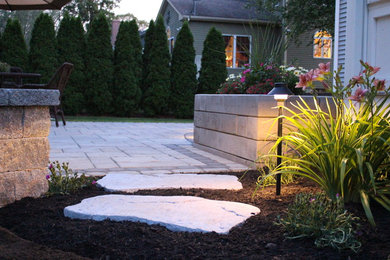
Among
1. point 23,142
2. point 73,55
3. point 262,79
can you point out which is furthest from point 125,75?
point 23,142

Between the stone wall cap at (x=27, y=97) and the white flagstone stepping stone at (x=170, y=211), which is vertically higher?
the stone wall cap at (x=27, y=97)

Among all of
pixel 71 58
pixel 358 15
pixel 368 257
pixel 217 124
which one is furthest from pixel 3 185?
pixel 71 58

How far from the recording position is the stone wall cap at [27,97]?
8.11 feet

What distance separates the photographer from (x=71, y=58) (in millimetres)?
11484

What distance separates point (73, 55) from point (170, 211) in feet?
32.8

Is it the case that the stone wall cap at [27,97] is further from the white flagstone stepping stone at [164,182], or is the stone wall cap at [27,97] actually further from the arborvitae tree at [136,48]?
the arborvitae tree at [136,48]

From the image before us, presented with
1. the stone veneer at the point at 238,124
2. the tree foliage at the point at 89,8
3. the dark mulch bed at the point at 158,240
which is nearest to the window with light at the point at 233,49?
the tree foliage at the point at 89,8

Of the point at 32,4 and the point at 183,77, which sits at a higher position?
the point at 32,4

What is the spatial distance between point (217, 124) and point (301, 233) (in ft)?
9.64

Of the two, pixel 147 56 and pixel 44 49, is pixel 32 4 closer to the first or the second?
pixel 44 49

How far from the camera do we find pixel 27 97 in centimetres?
256

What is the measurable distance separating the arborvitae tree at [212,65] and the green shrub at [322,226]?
34.6 feet

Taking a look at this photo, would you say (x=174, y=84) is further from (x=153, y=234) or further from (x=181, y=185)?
(x=153, y=234)

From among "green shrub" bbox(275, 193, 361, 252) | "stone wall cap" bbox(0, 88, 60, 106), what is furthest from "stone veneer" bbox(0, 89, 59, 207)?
"green shrub" bbox(275, 193, 361, 252)
